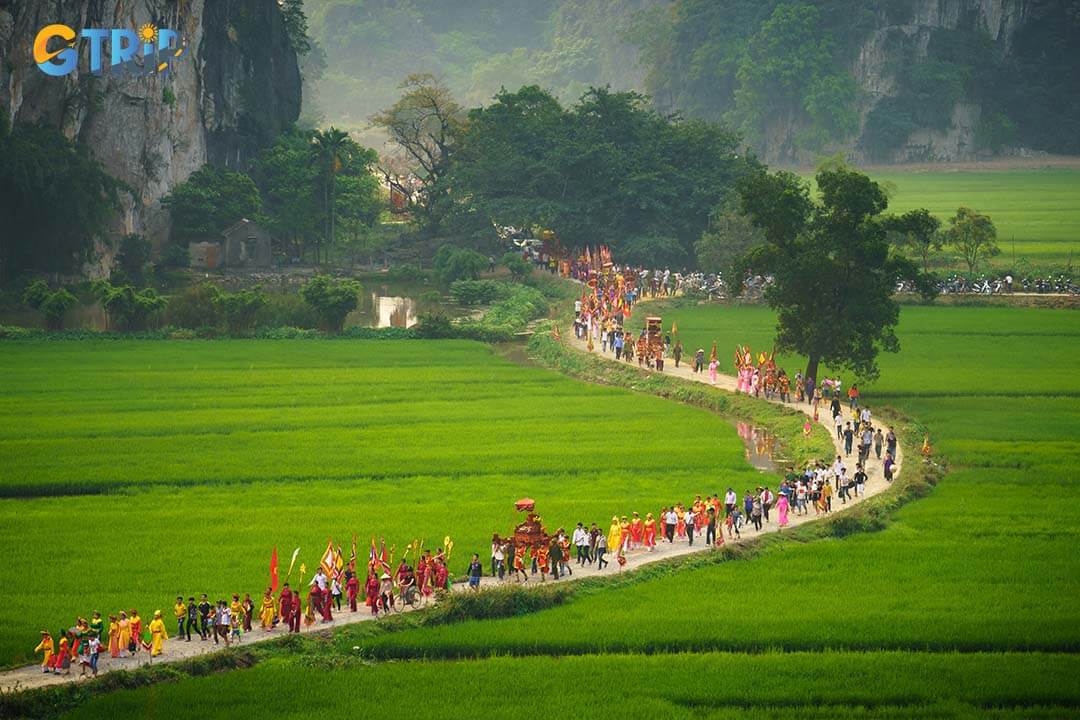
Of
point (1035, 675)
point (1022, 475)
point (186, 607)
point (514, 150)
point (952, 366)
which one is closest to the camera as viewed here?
point (1035, 675)

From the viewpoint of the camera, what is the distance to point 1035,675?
2970cm

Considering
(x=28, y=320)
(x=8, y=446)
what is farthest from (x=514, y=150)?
(x=8, y=446)

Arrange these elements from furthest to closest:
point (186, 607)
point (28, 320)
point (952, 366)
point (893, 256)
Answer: point (28, 320), point (952, 366), point (893, 256), point (186, 607)

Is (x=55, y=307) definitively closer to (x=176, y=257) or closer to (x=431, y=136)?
(x=176, y=257)

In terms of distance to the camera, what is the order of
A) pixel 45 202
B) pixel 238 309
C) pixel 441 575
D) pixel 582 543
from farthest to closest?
pixel 45 202 → pixel 238 309 → pixel 582 543 → pixel 441 575

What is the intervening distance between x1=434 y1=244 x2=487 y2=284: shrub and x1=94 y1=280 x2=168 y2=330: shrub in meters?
22.3

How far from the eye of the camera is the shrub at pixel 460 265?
92562 millimetres

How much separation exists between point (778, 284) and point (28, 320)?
32645mm

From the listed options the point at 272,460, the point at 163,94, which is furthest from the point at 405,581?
the point at 163,94

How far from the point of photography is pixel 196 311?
73938mm

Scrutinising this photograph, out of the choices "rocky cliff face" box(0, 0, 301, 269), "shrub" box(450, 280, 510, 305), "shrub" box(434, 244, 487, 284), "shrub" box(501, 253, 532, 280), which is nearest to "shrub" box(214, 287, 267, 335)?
"rocky cliff face" box(0, 0, 301, 269)

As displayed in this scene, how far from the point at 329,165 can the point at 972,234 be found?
3671cm

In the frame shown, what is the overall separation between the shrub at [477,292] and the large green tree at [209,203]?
582 inches

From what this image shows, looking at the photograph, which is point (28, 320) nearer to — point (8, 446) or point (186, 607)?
point (8, 446)
